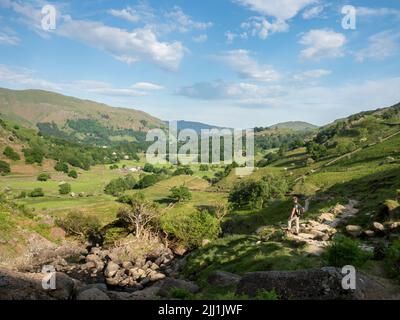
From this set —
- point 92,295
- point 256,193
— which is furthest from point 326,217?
point 256,193

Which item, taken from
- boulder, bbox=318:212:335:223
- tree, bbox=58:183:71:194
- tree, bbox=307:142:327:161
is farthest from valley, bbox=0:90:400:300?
tree, bbox=58:183:71:194

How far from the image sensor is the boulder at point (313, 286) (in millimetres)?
16078

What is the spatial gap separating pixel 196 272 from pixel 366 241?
2025 centimetres

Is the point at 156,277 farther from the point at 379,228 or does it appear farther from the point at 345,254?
the point at 345,254

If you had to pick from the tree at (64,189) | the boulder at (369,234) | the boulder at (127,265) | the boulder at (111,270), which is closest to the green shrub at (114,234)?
the boulder at (127,265)

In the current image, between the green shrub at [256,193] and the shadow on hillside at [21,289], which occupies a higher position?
the shadow on hillside at [21,289]

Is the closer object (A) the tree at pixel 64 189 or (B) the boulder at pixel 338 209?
(B) the boulder at pixel 338 209

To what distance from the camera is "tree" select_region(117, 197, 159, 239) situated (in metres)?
77.9

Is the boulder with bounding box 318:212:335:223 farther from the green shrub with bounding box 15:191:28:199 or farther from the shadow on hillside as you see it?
the green shrub with bounding box 15:191:28:199

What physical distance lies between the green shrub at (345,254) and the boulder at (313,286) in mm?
2556

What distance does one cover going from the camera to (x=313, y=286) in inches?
643

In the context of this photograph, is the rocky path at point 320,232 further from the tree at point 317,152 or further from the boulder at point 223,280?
the tree at point 317,152

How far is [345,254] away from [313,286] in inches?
230

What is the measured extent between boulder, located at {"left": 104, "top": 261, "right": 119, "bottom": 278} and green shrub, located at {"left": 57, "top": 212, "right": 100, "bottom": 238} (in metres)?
27.9
